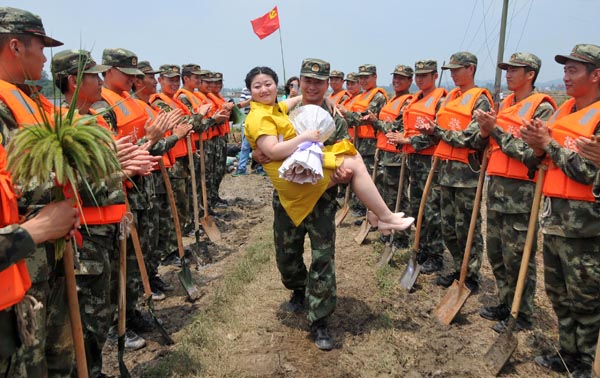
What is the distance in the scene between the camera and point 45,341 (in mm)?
2670

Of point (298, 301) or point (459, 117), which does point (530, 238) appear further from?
→ point (298, 301)

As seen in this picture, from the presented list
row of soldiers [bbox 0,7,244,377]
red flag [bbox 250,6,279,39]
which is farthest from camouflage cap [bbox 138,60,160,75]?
red flag [bbox 250,6,279,39]

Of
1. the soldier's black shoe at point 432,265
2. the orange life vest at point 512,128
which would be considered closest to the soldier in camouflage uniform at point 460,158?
the orange life vest at point 512,128

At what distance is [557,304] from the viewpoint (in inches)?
153

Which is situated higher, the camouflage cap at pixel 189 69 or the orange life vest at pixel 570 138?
the camouflage cap at pixel 189 69

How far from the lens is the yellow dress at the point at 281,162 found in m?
4.04

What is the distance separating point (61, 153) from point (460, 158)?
4.57m

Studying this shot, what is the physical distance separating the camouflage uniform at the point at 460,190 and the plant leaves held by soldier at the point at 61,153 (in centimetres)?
420

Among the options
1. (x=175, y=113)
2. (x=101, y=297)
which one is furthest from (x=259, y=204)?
(x=101, y=297)

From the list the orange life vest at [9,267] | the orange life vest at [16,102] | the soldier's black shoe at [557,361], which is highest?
the orange life vest at [16,102]

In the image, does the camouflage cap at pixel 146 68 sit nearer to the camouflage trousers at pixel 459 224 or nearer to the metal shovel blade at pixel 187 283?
the metal shovel blade at pixel 187 283

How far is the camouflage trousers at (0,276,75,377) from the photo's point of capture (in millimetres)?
2127

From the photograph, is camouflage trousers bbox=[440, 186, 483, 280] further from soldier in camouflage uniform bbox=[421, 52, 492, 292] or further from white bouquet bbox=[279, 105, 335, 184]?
white bouquet bbox=[279, 105, 335, 184]

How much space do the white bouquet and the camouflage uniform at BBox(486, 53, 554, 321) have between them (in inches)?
70.9
